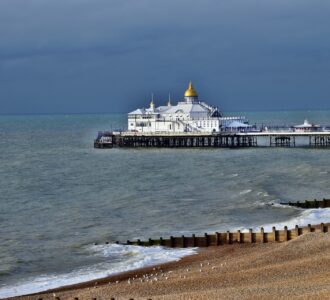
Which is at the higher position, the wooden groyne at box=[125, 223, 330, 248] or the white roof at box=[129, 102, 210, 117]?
the white roof at box=[129, 102, 210, 117]

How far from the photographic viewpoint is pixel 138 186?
61594mm

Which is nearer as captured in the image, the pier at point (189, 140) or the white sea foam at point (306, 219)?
the white sea foam at point (306, 219)

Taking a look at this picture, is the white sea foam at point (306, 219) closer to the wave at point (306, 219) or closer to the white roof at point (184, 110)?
the wave at point (306, 219)

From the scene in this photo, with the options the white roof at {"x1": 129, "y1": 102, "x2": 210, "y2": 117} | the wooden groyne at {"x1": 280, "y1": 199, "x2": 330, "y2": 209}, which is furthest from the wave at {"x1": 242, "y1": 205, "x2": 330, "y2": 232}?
the white roof at {"x1": 129, "y1": 102, "x2": 210, "y2": 117}

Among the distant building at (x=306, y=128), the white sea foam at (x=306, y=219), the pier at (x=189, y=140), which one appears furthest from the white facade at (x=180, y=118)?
the white sea foam at (x=306, y=219)

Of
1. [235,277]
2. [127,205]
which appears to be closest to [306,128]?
[127,205]

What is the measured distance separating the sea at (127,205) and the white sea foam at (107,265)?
4cm

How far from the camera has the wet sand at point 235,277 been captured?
2148 cm

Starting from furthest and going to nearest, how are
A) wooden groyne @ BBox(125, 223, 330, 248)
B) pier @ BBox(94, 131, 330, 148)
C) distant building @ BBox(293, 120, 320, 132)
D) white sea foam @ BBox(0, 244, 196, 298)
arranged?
pier @ BBox(94, 131, 330, 148)
distant building @ BBox(293, 120, 320, 132)
wooden groyne @ BBox(125, 223, 330, 248)
white sea foam @ BBox(0, 244, 196, 298)

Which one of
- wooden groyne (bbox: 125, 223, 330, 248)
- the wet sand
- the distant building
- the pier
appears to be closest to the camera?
the wet sand

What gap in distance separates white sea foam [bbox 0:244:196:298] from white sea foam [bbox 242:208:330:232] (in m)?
5.91

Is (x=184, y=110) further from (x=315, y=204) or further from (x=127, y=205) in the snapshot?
(x=315, y=204)

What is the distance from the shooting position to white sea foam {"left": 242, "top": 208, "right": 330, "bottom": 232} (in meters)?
36.9

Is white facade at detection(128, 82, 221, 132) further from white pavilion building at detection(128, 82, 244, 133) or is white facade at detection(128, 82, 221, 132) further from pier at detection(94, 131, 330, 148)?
pier at detection(94, 131, 330, 148)
